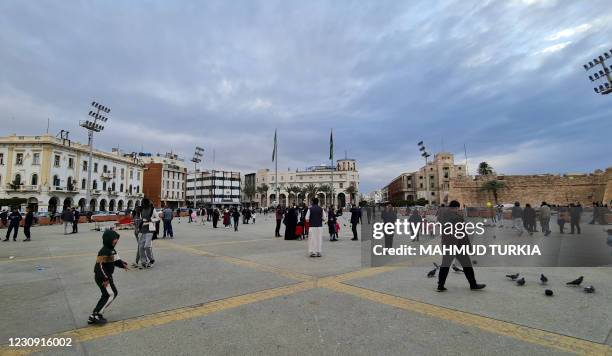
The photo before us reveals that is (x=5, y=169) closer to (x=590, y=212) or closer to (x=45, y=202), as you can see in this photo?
(x=45, y=202)

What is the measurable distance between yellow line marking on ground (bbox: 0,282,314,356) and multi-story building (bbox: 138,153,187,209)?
261 feet

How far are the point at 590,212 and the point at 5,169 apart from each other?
70888 millimetres

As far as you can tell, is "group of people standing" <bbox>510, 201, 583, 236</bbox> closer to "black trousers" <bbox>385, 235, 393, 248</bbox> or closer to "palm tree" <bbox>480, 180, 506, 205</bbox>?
"black trousers" <bbox>385, 235, 393, 248</bbox>

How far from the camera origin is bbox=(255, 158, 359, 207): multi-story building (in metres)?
112

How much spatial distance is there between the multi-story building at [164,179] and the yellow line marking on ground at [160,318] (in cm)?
7953

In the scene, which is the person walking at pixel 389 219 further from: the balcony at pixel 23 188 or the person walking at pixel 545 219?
the balcony at pixel 23 188

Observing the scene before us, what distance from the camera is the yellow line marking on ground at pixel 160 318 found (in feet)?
12.3

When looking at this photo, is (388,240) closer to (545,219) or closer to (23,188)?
(545,219)

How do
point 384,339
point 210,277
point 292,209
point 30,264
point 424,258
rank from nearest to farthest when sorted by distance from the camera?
point 384,339
point 210,277
point 30,264
point 424,258
point 292,209

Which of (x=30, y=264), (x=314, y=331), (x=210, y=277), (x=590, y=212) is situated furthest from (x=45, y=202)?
(x=590, y=212)

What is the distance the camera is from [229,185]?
105 meters

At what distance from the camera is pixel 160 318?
Result: 14.4 ft

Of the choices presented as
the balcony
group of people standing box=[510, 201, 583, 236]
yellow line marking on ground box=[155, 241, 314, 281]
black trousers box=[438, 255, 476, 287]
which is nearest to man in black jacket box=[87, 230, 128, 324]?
yellow line marking on ground box=[155, 241, 314, 281]

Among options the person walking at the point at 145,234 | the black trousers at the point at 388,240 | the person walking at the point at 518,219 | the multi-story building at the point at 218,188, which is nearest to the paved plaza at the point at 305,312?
the person walking at the point at 145,234
